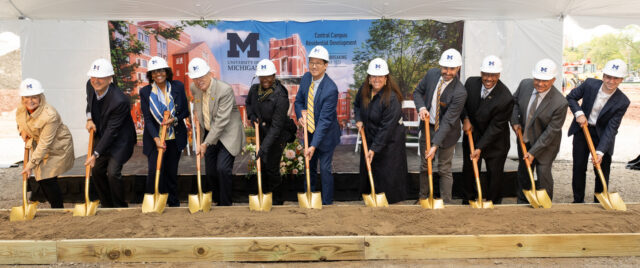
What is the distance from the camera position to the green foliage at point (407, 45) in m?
7.28

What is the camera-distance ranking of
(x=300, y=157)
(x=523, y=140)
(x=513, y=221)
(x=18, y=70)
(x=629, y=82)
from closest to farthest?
(x=513, y=221), (x=523, y=140), (x=300, y=157), (x=18, y=70), (x=629, y=82)

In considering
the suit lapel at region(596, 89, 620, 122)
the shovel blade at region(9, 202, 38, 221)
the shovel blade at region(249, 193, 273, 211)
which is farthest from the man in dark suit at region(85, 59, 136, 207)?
the suit lapel at region(596, 89, 620, 122)

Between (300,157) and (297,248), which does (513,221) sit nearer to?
(297,248)

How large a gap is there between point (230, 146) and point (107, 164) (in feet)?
3.86

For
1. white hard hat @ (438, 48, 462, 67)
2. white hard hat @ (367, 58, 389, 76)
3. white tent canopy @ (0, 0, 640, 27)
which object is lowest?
white hard hat @ (367, 58, 389, 76)

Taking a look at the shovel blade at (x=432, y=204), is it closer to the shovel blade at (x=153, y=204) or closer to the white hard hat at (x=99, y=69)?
the shovel blade at (x=153, y=204)

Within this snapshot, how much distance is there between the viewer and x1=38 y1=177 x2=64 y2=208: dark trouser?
452cm

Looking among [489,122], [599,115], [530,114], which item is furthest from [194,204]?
[599,115]

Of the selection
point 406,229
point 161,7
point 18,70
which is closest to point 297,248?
point 406,229

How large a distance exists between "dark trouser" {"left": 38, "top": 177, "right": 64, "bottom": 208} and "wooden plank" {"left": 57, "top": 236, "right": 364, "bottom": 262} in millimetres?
1466

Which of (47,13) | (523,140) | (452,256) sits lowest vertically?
(452,256)

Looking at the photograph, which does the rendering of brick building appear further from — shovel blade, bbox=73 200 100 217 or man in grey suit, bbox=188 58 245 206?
shovel blade, bbox=73 200 100 217

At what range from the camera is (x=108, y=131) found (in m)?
4.34

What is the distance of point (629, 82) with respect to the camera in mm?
23062
